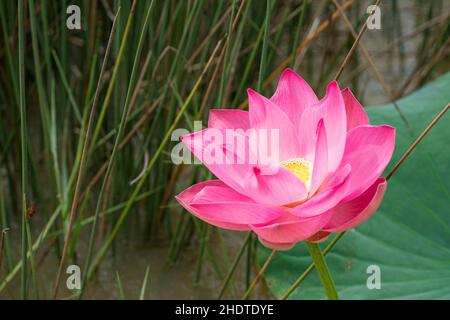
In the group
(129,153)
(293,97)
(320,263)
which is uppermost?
(293,97)

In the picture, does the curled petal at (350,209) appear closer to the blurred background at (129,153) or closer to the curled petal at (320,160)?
the curled petal at (320,160)

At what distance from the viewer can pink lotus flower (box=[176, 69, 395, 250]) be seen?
44 cm

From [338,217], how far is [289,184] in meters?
0.04

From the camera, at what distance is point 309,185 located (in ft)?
1.63

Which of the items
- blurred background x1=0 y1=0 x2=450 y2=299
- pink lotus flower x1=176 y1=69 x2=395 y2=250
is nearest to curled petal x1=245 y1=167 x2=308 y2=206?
pink lotus flower x1=176 y1=69 x2=395 y2=250

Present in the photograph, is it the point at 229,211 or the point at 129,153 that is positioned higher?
the point at 229,211

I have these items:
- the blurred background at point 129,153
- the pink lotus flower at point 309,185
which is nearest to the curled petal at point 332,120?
the pink lotus flower at point 309,185

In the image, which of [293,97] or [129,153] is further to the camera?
[129,153]

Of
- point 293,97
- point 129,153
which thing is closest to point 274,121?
point 293,97

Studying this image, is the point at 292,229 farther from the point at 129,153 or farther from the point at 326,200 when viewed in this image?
the point at 129,153

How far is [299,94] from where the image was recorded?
20.5 inches

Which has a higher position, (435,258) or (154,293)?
(435,258)
